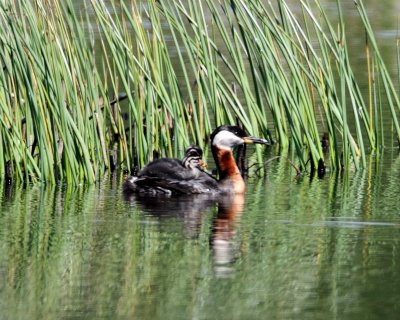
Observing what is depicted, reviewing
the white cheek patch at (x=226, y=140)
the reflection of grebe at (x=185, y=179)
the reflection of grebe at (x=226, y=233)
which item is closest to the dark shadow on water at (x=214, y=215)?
the reflection of grebe at (x=226, y=233)

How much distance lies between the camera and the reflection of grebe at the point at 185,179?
370 inches

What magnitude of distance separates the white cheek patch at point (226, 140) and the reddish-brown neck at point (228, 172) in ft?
0.14

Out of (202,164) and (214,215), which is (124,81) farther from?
(214,215)

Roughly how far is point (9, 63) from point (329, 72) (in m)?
2.55

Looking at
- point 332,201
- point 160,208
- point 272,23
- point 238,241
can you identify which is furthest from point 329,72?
point 238,241

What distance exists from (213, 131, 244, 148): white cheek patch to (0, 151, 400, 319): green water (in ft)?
1.39

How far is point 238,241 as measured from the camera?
295 inches

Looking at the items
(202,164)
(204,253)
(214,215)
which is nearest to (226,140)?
(202,164)

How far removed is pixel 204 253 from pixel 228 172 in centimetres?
265

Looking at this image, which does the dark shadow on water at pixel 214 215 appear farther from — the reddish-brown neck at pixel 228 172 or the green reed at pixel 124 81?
the green reed at pixel 124 81

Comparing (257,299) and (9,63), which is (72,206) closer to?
(9,63)

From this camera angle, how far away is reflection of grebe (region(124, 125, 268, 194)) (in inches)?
370

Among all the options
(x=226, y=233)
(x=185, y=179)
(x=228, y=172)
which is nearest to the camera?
(x=226, y=233)

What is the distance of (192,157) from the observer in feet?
31.6
